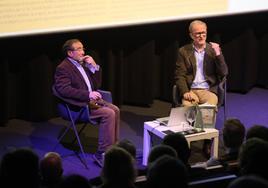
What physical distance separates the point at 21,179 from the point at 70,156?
97.3 inches

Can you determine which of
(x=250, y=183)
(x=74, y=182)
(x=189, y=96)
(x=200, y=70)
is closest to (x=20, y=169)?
(x=74, y=182)

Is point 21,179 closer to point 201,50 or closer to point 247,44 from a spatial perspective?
point 201,50

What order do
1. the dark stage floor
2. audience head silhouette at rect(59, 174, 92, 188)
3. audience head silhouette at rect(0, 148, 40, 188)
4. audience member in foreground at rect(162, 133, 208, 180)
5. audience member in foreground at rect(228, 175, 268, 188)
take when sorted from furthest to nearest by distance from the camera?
the dark stage floor, audience member in foreground at rect(162, 133, 208, 180), audience head silhouette at rect(0, 148, 40, 188), audience head silhouette at rect(59, 174, 92, 188), audience member in foreground at rect(228, 175, 268, 188)

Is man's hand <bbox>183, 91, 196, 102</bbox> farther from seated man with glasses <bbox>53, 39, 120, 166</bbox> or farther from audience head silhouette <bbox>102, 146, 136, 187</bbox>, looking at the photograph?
audience head silhouette <bbox>102, 146, 136, 187</bbox>

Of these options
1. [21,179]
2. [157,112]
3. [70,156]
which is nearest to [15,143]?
[70,156]

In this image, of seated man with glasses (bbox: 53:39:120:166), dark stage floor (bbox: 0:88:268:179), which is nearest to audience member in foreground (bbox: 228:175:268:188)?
dark stage floor (bbox: 0:88:268:179)

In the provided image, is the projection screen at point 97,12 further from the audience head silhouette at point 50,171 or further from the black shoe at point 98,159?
the audience head silhouette at point 50,171

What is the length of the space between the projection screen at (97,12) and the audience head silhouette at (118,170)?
2693 mm

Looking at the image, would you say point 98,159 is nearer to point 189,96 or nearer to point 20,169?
point 189,96

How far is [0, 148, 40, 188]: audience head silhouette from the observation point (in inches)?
131

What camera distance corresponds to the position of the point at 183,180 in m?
3.15

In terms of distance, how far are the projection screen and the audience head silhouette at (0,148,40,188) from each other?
8.30ft

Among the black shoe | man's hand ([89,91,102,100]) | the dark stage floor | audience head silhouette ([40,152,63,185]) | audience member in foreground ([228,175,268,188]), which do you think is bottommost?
the black shoe

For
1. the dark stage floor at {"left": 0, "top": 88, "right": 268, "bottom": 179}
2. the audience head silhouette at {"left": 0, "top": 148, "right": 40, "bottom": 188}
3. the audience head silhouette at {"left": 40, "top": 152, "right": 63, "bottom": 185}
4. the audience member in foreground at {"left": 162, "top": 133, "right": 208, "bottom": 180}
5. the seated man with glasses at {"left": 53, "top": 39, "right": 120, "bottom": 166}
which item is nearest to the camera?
the audience head silhouette at {"left": 0, "top": 148, "right": 40, "bottom": 188}
